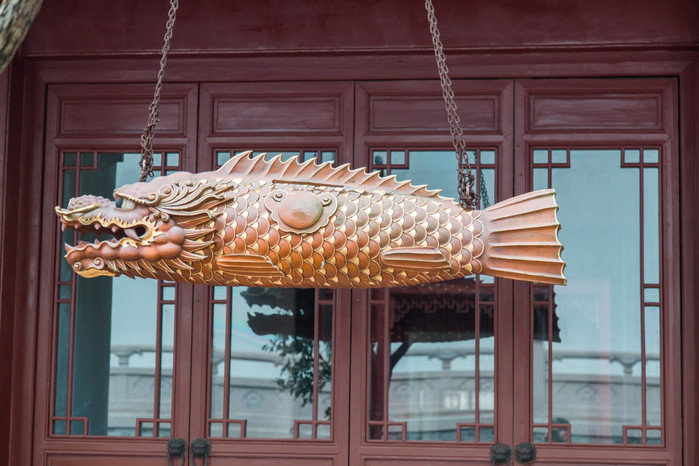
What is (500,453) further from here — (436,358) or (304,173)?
(304,173)

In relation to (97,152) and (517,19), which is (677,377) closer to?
(517,19)

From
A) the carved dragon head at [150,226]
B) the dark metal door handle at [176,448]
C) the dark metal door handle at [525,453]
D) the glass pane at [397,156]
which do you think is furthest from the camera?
the glass pane at [397,156]

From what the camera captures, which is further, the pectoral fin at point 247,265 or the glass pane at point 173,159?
the glass pane at point 173,159

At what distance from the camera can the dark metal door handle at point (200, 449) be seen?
3.46 meters

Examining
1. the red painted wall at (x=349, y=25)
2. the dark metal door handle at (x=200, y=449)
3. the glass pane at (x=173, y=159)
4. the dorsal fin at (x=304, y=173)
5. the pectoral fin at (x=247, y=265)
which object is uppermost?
the red painted wall at (x=349, y=25)

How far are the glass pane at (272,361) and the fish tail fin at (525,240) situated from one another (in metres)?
1.31

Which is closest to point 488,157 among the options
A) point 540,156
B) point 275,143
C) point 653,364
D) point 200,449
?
point 540,156

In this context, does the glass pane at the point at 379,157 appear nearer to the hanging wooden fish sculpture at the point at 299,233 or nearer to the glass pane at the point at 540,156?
the glass pane at the point at 540,156

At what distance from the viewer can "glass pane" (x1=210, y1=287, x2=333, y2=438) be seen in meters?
3.53

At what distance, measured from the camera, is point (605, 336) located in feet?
11.3

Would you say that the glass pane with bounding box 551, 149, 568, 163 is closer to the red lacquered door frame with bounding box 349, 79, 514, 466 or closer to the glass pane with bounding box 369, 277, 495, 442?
the red lacquered door frame with bounding box 349, 79, 514, 466

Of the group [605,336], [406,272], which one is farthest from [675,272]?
[406,272]

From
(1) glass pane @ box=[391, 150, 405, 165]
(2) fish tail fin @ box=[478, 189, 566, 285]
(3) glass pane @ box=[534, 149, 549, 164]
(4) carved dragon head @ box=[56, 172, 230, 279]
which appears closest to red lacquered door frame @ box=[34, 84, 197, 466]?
(1) glass pane @ box=[391, 150, 405, 165]

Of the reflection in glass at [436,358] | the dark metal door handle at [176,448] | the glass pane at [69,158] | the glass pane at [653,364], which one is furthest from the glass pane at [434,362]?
the glass pane at [69,158]
